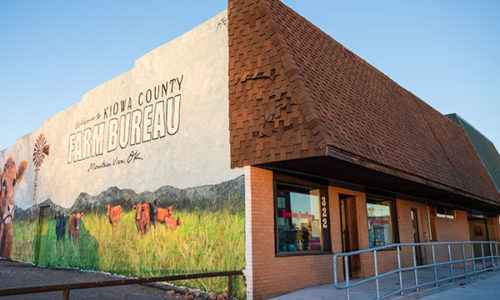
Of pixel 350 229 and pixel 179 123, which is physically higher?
pixel 179 123

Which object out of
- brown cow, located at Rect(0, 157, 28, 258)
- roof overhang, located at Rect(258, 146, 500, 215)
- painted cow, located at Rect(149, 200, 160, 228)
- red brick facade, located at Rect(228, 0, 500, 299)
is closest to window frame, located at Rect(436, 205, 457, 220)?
roof overhang, located at Rect(258, 146, 500, 215)

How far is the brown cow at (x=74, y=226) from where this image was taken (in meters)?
15.5

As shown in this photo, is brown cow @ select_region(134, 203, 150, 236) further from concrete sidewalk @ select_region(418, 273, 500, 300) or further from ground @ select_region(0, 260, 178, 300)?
concrete sidewalk @ select_region(418, 273, 500, 300)

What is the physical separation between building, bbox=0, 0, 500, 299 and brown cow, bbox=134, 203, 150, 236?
0.09 meters

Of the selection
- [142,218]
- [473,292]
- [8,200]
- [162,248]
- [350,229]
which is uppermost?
[8,200]

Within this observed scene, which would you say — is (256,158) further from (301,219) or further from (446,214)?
(446,214)

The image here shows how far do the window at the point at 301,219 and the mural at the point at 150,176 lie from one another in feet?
3.85

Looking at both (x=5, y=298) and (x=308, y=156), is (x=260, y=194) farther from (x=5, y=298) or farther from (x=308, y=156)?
(x=5, y=298)

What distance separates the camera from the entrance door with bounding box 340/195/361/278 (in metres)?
12.4

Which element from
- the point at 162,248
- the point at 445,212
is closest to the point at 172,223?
the point at 162,248

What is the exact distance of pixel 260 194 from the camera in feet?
30.5

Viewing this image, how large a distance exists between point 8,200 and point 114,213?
12.3m

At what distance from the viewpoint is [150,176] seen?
495 inches

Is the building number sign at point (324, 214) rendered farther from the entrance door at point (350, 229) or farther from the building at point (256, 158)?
the entrance door at point (350, 229)
